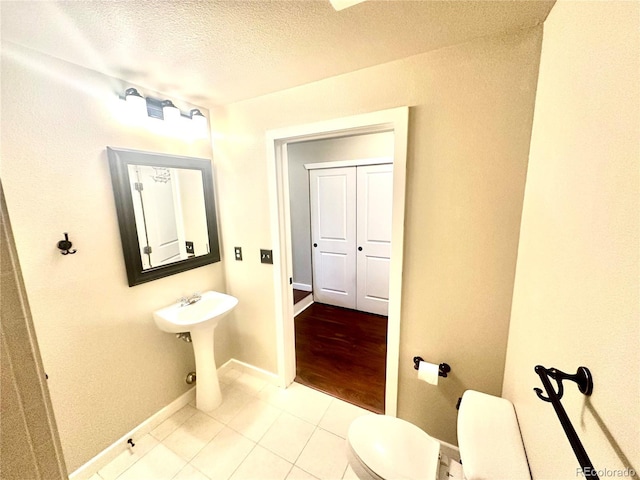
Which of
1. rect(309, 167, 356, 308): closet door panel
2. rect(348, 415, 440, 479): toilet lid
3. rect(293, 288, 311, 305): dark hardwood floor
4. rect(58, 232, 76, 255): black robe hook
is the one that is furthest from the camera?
rect(293, 288, 311, 305): dark hardwood floor

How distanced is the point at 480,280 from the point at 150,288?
6.49ft

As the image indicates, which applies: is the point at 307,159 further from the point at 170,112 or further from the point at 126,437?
the point at 126,437

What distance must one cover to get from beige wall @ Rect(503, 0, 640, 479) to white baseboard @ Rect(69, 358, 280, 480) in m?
1.87

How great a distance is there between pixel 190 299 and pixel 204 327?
0.96 feet

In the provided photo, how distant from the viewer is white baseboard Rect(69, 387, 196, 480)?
1.41 meters

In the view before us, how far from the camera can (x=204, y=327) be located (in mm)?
1688

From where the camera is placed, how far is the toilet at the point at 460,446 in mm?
880

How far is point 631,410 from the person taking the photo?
443mm

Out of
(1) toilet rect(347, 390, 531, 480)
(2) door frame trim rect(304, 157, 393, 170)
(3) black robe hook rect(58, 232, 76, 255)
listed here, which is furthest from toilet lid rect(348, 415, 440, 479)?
(2) door frame trim rect(304, 157, 393, 170)

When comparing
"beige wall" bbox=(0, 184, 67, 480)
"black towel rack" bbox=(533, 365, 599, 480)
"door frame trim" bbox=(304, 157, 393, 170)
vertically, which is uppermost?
"door frame trim" bbox=(304, 157, 393, 170)

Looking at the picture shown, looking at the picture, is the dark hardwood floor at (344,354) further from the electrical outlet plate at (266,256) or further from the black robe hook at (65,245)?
the black robe hook at (65,245)

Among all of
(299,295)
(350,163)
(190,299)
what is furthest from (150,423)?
(350,163)

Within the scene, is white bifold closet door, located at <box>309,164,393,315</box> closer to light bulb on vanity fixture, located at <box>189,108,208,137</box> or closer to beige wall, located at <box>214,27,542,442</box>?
beige wall, located at <box>214,27,542,442</box>

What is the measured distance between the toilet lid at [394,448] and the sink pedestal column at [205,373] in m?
1.14
